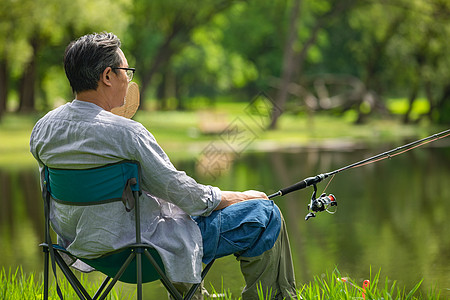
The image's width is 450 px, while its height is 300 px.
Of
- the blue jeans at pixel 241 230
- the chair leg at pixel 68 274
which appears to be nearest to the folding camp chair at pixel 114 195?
the chair leg at pixel 68 274

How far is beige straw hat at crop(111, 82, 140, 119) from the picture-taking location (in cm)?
346

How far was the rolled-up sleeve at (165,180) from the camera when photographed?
2.97m

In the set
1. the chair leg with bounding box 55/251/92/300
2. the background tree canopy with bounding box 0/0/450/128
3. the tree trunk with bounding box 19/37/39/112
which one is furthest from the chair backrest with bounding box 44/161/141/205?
the tree trunk with bounding box 19/37/39/112

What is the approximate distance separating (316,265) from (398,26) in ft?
87.8

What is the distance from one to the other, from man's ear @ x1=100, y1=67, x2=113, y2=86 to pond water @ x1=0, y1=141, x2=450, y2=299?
6.24ft

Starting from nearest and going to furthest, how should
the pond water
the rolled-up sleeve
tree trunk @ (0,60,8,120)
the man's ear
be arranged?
1. the rolled-up sleeve
2. the man's ear
3. the pond water
4. tree trunk @ (0,60,8,120)

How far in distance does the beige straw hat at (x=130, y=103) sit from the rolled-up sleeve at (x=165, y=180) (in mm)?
474

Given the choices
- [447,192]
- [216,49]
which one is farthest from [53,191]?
[216,49]

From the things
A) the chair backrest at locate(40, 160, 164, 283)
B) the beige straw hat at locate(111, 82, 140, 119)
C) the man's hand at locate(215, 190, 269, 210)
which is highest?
the beige straw hat at locate(111, 82, 140, 119)

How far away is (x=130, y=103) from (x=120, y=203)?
0.65m

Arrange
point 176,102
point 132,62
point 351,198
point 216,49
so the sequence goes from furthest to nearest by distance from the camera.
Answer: point 176,102, point 216,49, point 132,62, point 351,198

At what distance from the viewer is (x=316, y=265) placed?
5.71 meters

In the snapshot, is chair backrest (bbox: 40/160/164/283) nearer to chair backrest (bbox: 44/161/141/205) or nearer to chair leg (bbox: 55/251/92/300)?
chair backrest (bbox: 44/161/141/205)

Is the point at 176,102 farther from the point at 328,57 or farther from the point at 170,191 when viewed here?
the point at 170,191
